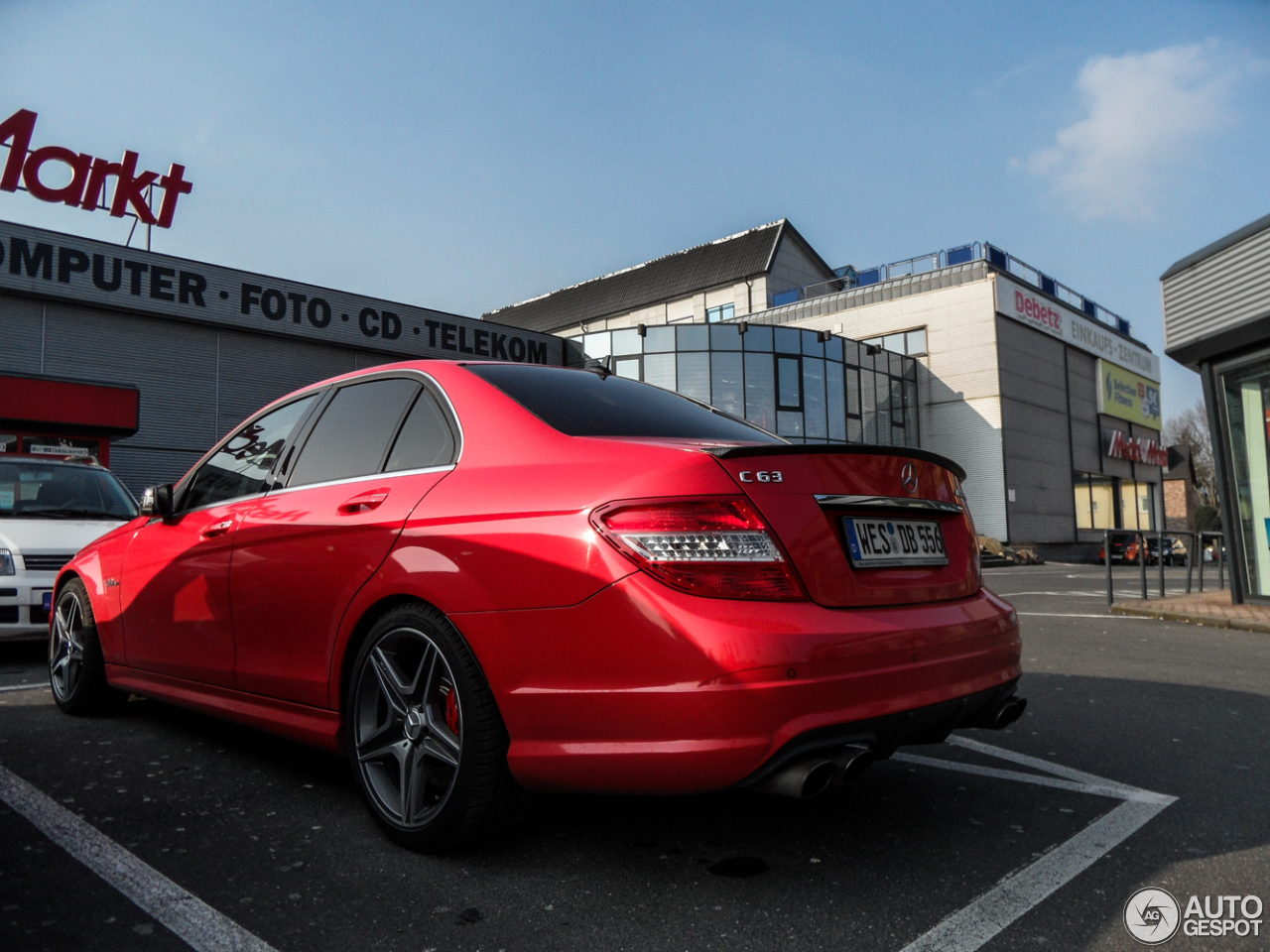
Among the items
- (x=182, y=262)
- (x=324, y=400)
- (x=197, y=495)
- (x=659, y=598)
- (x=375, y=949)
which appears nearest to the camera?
(x=375, y=949)

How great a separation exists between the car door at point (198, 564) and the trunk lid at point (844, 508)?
2082 millimetres

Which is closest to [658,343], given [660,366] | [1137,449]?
[660,366]

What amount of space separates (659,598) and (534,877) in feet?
2.85

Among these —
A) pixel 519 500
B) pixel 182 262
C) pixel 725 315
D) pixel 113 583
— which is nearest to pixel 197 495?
pixel 113 583

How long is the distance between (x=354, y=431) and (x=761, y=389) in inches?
1124

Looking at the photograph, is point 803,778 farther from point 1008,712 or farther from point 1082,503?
point 1082,503

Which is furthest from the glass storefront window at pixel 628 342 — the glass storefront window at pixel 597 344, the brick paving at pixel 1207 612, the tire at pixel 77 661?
the tire at pixel 77 661

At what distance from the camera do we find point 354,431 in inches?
129

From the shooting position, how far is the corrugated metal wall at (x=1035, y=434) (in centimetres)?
3616

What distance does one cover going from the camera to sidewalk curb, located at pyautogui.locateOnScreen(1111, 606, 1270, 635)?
28.8ft

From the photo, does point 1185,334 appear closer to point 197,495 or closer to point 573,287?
point 197,495

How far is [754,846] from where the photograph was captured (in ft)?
8.74

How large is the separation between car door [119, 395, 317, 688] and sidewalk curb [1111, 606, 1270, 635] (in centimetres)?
904

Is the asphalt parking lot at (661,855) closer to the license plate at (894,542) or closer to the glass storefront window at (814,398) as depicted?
the license plate at (894,542)
